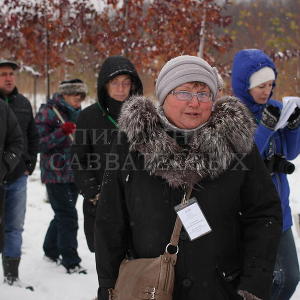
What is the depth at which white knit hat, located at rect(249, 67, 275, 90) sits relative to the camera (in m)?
2.86

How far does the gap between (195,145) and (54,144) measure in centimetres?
307

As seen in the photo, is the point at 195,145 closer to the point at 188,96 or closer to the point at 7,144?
the point at 188,96

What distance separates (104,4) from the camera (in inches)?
303

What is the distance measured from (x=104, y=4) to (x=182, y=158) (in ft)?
20.9

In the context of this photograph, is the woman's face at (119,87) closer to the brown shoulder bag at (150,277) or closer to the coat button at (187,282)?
the brown shoulder bag at (150,277)

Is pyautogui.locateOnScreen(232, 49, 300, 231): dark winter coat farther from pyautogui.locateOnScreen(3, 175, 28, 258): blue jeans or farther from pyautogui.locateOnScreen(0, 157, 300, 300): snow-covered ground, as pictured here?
pyautogui.locateOnScreen(3, 175, 28, 258): blue jeans

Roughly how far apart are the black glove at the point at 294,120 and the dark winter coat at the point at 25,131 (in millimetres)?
2713

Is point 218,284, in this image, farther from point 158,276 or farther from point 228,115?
point 228,115

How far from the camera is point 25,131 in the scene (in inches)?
179

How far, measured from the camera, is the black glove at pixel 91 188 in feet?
12.1

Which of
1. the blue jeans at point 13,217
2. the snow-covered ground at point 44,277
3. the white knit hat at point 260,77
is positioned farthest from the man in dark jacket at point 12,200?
the white knit hat at point 260,77

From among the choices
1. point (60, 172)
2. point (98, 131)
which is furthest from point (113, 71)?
point (60, 172)

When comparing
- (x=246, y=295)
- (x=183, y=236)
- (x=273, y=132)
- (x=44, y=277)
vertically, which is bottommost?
(x=44, y=277)

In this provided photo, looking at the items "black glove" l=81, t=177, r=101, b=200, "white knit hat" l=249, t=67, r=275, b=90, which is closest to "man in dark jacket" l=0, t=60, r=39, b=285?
"black glove" l=81, t=177, r=101, b=200
